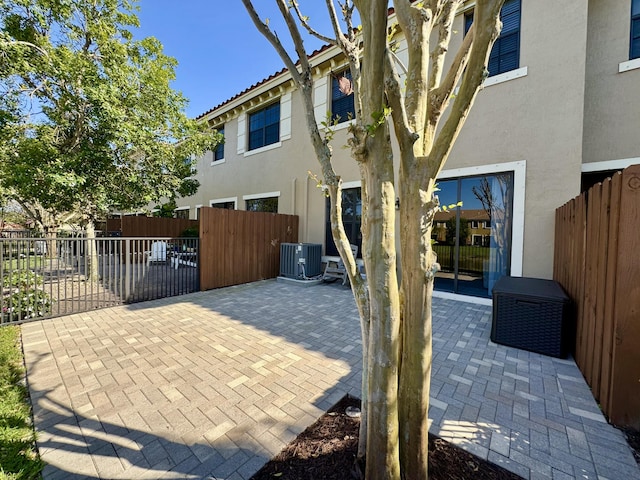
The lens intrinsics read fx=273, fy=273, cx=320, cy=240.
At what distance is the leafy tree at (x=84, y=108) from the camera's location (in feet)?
18.2

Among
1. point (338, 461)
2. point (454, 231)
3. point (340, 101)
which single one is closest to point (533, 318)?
point (454, 231)

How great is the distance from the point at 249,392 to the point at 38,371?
8.03 ft

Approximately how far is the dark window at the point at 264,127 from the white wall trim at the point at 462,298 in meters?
7.71

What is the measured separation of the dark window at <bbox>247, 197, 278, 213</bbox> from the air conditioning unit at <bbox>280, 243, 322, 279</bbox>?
2521 millimetres

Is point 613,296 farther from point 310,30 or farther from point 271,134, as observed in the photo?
point 271,134

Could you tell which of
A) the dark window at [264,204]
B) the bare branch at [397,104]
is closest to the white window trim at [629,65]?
the bare branch at [397,104]

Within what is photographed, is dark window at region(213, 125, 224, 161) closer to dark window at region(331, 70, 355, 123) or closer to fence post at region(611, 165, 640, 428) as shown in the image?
dark window at region(331, 70, 355, 123)

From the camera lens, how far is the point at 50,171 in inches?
219

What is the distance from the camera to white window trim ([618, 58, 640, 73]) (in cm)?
483

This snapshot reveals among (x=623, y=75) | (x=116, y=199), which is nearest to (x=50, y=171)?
(x=116, y=199)

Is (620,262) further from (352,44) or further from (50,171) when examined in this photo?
(50,171)

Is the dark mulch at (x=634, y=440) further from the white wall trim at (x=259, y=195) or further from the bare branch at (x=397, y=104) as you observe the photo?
the white wall trim at (x=259, y=195)

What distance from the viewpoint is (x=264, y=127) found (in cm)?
1090

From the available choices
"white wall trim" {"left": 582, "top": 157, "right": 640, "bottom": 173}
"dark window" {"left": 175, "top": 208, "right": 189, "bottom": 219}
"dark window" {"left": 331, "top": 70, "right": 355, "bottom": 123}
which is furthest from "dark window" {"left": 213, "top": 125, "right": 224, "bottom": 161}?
"white wall trim" {"left": 582, "top": 157, "right": 640, "bottom": 173}
